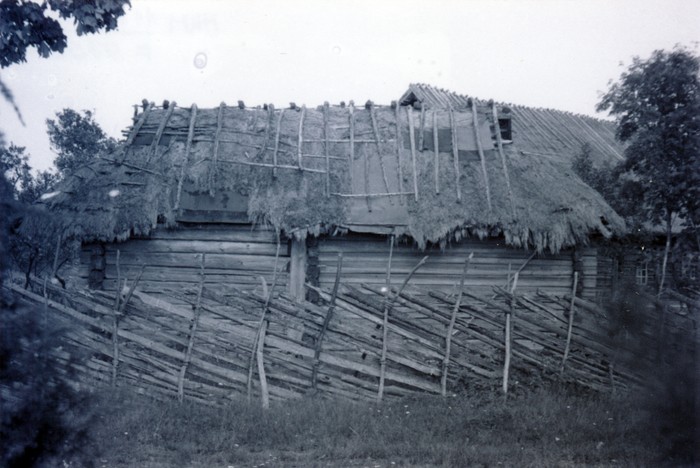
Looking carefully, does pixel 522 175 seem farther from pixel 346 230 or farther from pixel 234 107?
pixel 234 107

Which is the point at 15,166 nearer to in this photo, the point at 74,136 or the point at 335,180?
the point at 335,180

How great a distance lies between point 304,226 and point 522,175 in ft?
14.1

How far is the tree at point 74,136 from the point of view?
21844 mm

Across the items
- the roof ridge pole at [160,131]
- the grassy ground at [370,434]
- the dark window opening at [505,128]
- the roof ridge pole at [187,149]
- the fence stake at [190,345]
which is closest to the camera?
the grassy ground at [370,434]

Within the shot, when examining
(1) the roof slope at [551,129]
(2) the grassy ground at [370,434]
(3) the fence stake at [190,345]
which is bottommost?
(2) the grassy ground at [370,434]

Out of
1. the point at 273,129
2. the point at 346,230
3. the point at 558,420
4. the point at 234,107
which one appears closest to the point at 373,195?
the point at 346,230

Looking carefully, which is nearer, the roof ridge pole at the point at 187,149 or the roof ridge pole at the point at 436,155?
the roof ridge pole at the point at 187,149

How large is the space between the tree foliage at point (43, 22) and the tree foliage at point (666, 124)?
30.4 feet

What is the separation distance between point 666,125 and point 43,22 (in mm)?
10069

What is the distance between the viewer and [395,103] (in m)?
12.9

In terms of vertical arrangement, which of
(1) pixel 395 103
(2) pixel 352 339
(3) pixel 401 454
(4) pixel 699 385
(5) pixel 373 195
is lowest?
(3) pixel 401 454

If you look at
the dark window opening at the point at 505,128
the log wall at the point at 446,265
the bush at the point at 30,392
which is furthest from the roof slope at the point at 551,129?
the bush at the point at 30,392

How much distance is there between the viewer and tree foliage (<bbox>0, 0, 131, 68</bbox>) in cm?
579

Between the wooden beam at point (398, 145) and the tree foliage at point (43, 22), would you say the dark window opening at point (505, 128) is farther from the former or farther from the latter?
the tree foliage at point (43, 22)
